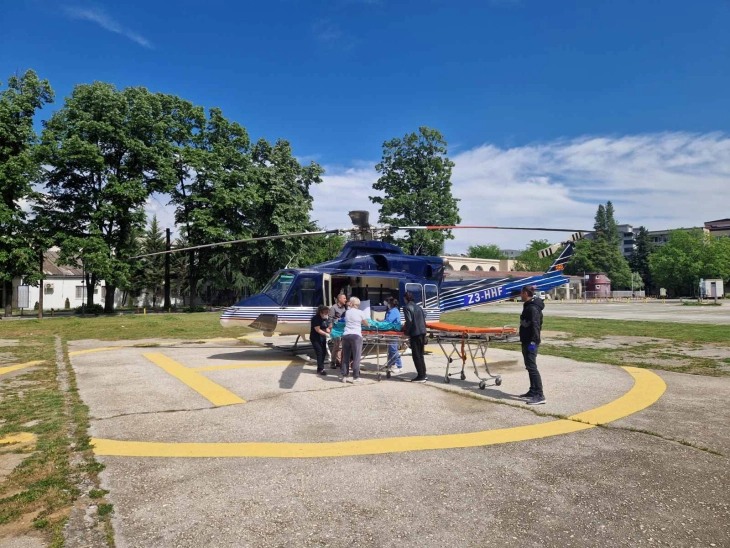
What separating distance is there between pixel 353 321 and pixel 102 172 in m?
29.2

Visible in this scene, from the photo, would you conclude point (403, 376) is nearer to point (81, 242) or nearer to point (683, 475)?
point (683, 475)

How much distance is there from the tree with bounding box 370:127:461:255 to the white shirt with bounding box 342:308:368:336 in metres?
38.3

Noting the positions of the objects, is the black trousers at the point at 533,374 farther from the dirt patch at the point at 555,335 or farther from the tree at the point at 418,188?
the tree at the point at 418,188

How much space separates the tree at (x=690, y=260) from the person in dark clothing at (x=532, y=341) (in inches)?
3624

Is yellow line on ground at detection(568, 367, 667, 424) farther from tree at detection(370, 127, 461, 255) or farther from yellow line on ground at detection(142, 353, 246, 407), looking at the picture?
tree at detection(370, 127, 461, 255)

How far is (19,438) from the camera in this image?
18.5 ft

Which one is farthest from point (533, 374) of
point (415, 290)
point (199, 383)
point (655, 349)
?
point (655, 349)

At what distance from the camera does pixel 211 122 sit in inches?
1548

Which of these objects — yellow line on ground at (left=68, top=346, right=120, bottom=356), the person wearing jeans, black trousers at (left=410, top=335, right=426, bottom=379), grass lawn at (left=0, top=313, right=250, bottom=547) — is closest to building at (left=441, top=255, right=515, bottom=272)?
yellow line on ground at (left=68, top=346, right=120, bottom=356)

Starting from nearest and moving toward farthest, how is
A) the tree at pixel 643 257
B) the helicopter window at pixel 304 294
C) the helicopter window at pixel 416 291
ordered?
1. the helicopter window at pixel 304 294
2. the helicopter window at pixel 416 291
3. the tree at pixel 643 257

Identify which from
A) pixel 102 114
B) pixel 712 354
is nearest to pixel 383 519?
pixel 712 354

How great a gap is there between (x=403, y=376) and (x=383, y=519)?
20.4ft

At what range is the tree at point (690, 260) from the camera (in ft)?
269

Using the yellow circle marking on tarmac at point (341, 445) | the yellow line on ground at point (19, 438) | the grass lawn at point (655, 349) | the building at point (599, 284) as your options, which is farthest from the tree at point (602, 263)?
the yellow line on ground at point (19, 438)
